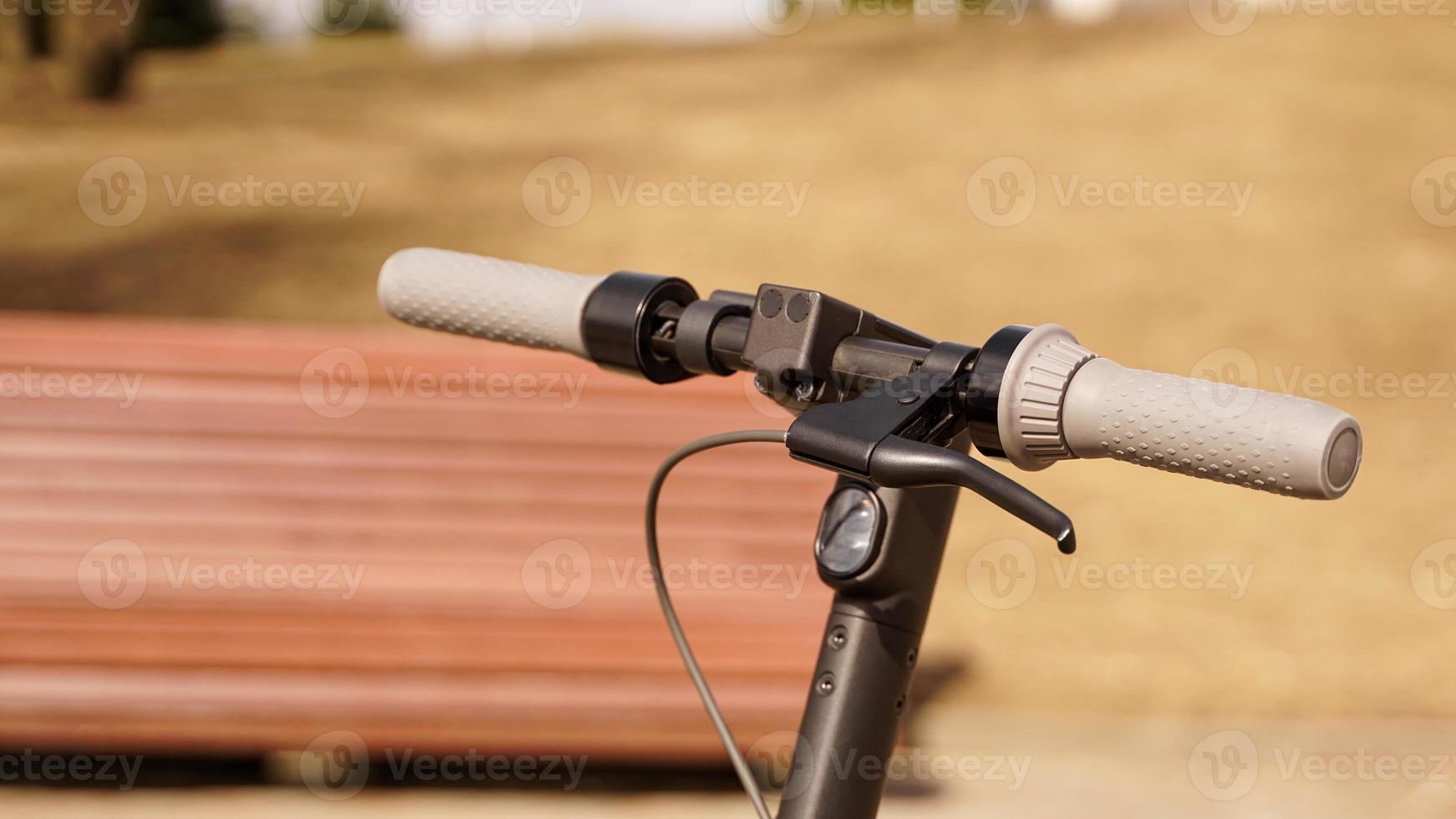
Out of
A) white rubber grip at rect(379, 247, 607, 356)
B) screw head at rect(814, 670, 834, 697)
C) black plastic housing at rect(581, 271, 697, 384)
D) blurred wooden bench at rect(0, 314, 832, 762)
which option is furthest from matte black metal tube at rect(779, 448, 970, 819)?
blurred wooden bench at rect(0, 314, 832, 762)

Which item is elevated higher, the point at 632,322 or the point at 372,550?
the point at 632,322

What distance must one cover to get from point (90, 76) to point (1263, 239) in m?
11.2

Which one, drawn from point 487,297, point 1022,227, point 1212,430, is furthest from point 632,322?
point 1022,227

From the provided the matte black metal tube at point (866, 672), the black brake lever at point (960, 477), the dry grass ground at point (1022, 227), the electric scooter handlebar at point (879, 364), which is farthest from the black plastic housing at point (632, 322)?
the dry grass ground at point (1022, 227)

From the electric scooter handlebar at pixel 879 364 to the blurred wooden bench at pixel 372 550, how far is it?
2.40 m

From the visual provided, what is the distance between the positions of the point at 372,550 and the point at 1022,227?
8894mm

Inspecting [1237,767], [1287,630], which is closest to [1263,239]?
[1287,630]

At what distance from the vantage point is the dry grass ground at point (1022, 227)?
5.95 m

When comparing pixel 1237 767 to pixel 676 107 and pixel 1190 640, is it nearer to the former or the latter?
pixel 1190 640

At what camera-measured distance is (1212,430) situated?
0.95 m

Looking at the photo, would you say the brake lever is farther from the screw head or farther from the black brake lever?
the screw head

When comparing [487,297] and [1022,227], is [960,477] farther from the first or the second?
[1022,227]

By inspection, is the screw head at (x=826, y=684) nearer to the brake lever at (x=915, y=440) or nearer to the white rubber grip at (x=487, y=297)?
the brake lever at (x=915, y=440)

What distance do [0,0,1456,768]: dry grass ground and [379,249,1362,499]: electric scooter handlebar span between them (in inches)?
155
